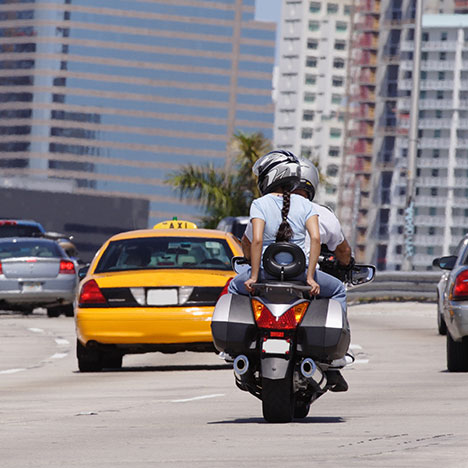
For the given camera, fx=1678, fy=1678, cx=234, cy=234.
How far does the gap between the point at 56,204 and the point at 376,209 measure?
3635cm

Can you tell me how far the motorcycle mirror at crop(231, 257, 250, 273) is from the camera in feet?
32.8

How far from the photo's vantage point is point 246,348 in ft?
31.4

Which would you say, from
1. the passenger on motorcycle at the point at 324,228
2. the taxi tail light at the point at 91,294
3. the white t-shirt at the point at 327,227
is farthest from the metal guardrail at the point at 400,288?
the white t-shirt at the point at 327,227

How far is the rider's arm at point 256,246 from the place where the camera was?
9.63 m

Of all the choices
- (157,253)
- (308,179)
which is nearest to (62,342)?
(157,253)

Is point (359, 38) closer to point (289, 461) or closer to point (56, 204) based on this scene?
point (56, 204)

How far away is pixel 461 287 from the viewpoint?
1573 cm

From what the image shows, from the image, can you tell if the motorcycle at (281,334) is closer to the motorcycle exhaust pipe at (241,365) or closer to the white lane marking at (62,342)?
the motorcycle exhaust pipe at (241,365)

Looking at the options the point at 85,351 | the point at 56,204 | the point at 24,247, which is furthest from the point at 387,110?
the point at 85,351

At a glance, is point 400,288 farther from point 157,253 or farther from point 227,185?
point 227,185

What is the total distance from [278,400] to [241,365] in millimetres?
293

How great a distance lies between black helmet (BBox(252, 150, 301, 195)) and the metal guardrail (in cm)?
2876

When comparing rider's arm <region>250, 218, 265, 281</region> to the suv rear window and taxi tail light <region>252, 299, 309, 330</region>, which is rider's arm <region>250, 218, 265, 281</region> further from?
the suv rear window

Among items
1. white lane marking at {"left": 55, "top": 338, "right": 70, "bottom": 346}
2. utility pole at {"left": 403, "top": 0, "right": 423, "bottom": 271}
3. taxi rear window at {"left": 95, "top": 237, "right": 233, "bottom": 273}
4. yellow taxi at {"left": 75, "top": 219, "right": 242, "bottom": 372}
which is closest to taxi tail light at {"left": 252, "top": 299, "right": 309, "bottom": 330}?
yellow taxi at {"left": 75, "top": 219, "right": 242, "bottom": 372}
